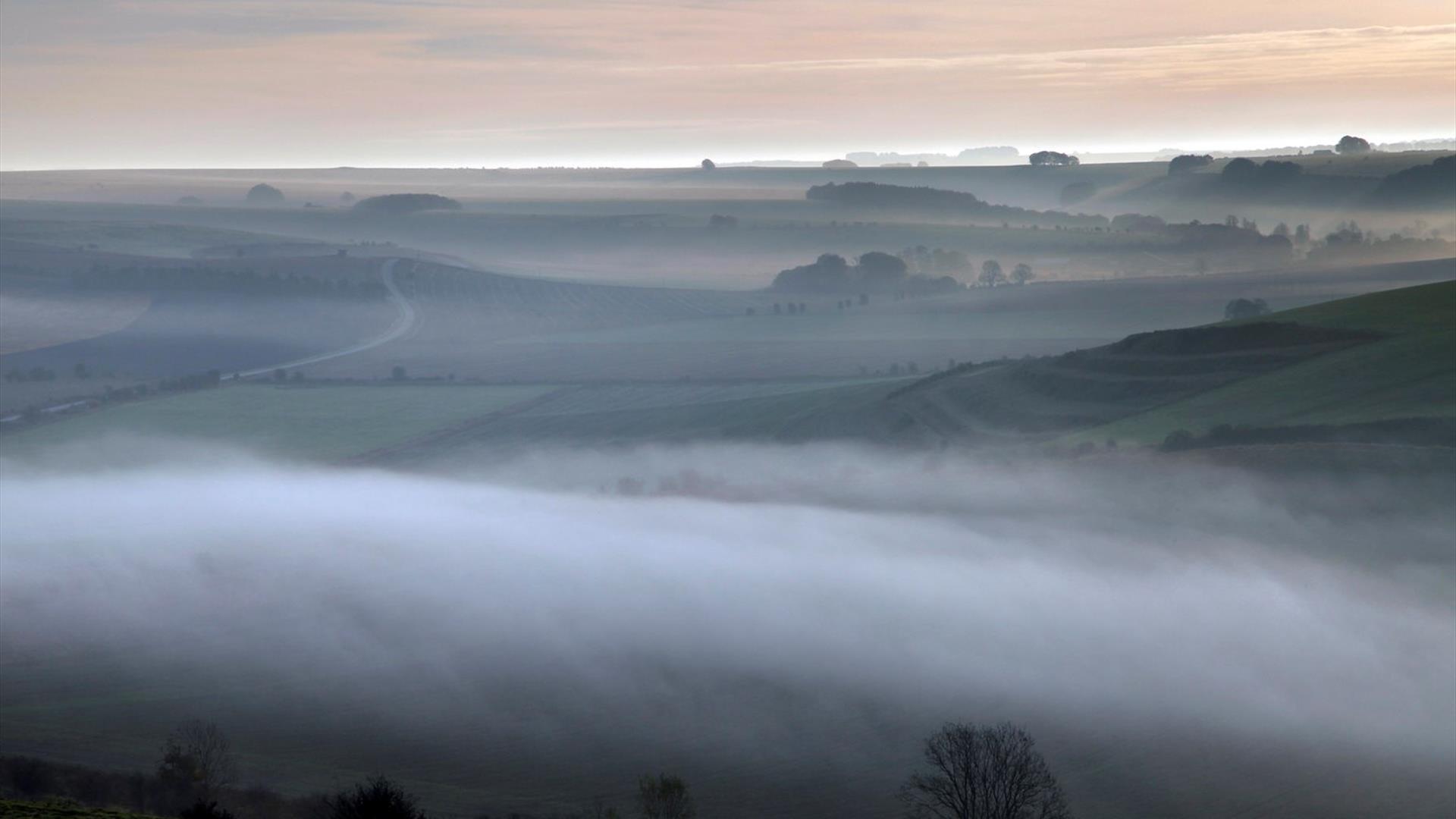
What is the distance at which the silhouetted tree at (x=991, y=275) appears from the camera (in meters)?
138

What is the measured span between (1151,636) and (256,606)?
32.7 metres

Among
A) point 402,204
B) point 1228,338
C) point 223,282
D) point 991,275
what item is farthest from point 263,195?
point 1228,338

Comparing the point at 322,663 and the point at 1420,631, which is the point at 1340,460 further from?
the point at 322,663

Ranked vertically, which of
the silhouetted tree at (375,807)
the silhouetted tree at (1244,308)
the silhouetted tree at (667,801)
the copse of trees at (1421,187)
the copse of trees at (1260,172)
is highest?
the copse of trees at (1260,172)

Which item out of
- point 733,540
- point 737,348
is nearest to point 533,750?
point 733,540

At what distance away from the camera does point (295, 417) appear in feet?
309

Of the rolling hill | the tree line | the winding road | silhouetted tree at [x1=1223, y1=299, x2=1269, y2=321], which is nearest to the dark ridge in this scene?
the rolling hill

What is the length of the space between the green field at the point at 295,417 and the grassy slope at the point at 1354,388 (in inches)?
1616

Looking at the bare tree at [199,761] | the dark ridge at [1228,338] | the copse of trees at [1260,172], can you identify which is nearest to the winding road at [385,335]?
the dark ridge at [1228,338]

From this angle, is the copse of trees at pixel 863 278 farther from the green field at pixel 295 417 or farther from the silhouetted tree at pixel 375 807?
the silhouetted tree at pixel 375 807

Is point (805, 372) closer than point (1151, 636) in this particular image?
No

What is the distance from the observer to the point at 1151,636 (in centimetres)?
4984

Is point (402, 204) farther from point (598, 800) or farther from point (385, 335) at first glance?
point (598, 800)

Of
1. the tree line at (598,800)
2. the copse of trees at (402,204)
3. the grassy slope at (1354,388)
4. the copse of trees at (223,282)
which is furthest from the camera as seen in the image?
the copse of trees at (402,204)
